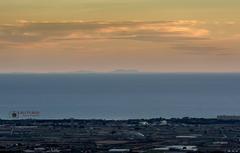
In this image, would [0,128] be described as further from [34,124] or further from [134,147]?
[134,147]

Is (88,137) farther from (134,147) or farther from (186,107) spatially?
(186,107)

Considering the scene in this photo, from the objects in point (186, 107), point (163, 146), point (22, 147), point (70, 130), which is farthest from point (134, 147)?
point (186, 107)

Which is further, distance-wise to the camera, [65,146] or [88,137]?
[88,137]

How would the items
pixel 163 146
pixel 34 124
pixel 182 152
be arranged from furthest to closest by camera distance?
pixel 34 124 < pixel 163 146 < pixel 182 152

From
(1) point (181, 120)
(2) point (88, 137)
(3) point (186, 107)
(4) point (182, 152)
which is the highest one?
(3) point (186, 107)

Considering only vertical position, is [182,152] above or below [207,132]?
below

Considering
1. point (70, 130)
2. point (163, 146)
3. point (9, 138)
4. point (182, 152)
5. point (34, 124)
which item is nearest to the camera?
point (182, 152)
